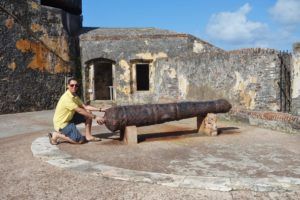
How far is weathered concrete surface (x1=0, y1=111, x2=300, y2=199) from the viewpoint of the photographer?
13.0 feet

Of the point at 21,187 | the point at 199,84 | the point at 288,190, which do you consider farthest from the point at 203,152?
the point at 199,84

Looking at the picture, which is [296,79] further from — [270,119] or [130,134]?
[130,134]

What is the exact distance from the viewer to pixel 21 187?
4.28 m

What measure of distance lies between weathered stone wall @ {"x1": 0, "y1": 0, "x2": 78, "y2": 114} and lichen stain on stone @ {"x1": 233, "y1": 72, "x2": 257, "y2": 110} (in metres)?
7.22

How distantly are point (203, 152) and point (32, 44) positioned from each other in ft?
30.9

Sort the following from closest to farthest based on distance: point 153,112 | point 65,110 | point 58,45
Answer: point 65,110 → point 153,112 → point 58,45

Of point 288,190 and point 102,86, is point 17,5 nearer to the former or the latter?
point 102,86

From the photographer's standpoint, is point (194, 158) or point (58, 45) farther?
point (58, 45)

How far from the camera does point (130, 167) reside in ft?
16.3

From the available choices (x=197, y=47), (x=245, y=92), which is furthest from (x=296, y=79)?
(x=197, y=47)

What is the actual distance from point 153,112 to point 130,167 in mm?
2040

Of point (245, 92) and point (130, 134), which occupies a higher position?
point (245, 92)

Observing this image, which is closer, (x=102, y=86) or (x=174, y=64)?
(x=174, y=64)

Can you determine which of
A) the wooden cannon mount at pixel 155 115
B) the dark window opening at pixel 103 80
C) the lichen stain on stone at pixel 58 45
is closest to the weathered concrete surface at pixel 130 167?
the wooden cannon mount at pixel 155 115
